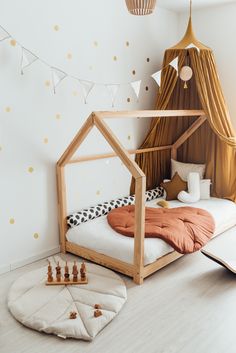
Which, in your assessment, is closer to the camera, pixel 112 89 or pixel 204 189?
pixel 112 89

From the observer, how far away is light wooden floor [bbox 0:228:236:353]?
2100mm

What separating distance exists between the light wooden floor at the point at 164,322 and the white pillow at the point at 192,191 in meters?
1.19

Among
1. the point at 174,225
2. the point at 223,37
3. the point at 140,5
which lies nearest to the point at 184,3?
the point at 223,37

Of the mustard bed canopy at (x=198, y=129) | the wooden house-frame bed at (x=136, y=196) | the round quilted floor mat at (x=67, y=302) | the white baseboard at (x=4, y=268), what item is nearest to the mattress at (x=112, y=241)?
the wooden house-frame bed at (x=136, y=196)

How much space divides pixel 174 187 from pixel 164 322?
2.10 metres

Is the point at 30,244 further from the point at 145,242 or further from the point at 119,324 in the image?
the point at 119,324

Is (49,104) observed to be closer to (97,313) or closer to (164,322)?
(97,313)

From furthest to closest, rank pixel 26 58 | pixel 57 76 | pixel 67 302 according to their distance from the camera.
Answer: pixel 57 76 < pixel 26 58 < pixel 67 302

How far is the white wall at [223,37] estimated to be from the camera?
419cm

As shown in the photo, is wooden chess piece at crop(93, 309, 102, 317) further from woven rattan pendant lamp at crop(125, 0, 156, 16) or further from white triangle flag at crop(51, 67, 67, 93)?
woven rattan pendant lamp at crop(125, 0, 156, 16)

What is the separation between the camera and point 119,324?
7.57ft

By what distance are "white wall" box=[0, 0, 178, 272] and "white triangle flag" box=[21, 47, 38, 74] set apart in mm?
43

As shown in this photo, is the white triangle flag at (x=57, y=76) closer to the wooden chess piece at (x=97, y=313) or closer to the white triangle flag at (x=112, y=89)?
the white triangle flag at (x=112, y=89)

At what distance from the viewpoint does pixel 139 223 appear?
2738 mm
